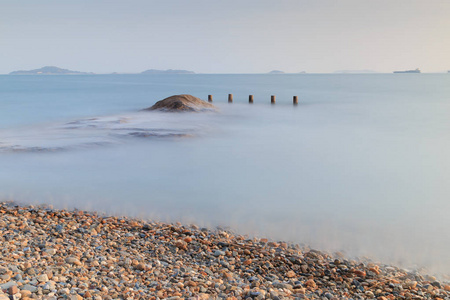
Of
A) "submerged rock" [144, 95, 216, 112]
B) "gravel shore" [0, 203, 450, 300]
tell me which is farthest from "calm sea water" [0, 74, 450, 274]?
"submerged rock" [144, 95, 216, 112]

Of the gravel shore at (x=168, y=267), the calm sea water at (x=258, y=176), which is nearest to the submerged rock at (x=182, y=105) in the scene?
the calm sea water at (x=258, y=176)

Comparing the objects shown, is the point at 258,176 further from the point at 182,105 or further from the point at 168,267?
the point at 182,105

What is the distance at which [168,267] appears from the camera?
15.5ft

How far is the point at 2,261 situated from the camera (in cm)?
416

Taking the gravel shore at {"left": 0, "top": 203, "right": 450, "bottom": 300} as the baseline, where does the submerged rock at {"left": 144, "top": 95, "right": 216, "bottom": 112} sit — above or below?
above

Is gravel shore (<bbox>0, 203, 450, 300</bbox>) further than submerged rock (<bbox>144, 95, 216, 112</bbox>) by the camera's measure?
No

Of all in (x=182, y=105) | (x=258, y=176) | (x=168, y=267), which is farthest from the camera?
(x=182, y=105)

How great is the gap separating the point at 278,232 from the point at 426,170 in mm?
7059

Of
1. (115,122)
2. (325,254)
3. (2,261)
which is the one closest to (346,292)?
(325,254)

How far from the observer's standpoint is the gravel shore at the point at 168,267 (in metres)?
3.97

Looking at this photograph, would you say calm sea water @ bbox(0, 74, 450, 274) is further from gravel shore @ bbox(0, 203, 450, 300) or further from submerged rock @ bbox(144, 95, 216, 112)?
submerged rock @ bbox(144, 95, 216, 112)

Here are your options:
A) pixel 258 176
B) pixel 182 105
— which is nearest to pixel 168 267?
pixel 258 176

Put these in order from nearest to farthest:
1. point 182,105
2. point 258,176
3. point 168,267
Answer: point 168,267, point 258,176, point 182,105

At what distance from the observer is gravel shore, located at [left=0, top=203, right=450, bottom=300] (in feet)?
13.0
